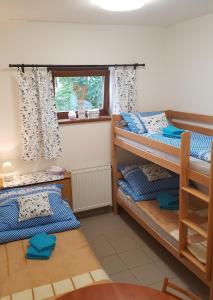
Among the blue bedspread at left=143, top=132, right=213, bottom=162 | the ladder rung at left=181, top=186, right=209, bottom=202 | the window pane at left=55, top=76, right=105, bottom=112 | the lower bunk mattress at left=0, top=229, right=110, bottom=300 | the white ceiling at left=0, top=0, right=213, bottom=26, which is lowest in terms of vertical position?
the lower bunk mattress at left=0, top=229, right=110, bottom=300

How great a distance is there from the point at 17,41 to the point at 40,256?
87.6 inches

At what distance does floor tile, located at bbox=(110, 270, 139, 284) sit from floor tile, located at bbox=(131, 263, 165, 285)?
0.13ft

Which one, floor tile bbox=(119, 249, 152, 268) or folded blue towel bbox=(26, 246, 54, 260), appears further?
floor tile bbox=(119, 249, 152, 268)

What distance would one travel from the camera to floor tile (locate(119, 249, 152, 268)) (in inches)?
108

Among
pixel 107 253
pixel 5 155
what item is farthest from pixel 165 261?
pixel 5 155

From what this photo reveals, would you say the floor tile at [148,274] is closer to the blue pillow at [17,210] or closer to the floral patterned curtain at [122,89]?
the blue pillow at [17,210]

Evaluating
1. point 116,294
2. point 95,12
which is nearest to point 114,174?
point 95,12

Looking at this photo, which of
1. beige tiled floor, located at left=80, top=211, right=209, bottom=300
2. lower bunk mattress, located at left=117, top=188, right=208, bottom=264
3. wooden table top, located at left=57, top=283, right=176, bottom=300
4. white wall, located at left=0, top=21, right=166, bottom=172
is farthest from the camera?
white wall, located at left=0, top=21, right=166, bottom=172

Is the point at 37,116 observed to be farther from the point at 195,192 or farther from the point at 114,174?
the point at 195,192

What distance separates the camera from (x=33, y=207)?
98.8 inches

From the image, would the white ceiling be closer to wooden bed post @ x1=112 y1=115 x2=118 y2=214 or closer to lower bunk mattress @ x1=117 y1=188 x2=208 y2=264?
wooden bed post @ x1=112 y1=115 x2=118 y2=214

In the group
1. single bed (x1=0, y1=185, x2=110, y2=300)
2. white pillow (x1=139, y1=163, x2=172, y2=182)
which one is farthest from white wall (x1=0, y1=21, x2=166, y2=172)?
single bed (x1=0, y1=185, x2=110, y2=300)

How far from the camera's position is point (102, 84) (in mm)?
3682

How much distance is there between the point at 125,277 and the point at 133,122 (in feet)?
5.52
